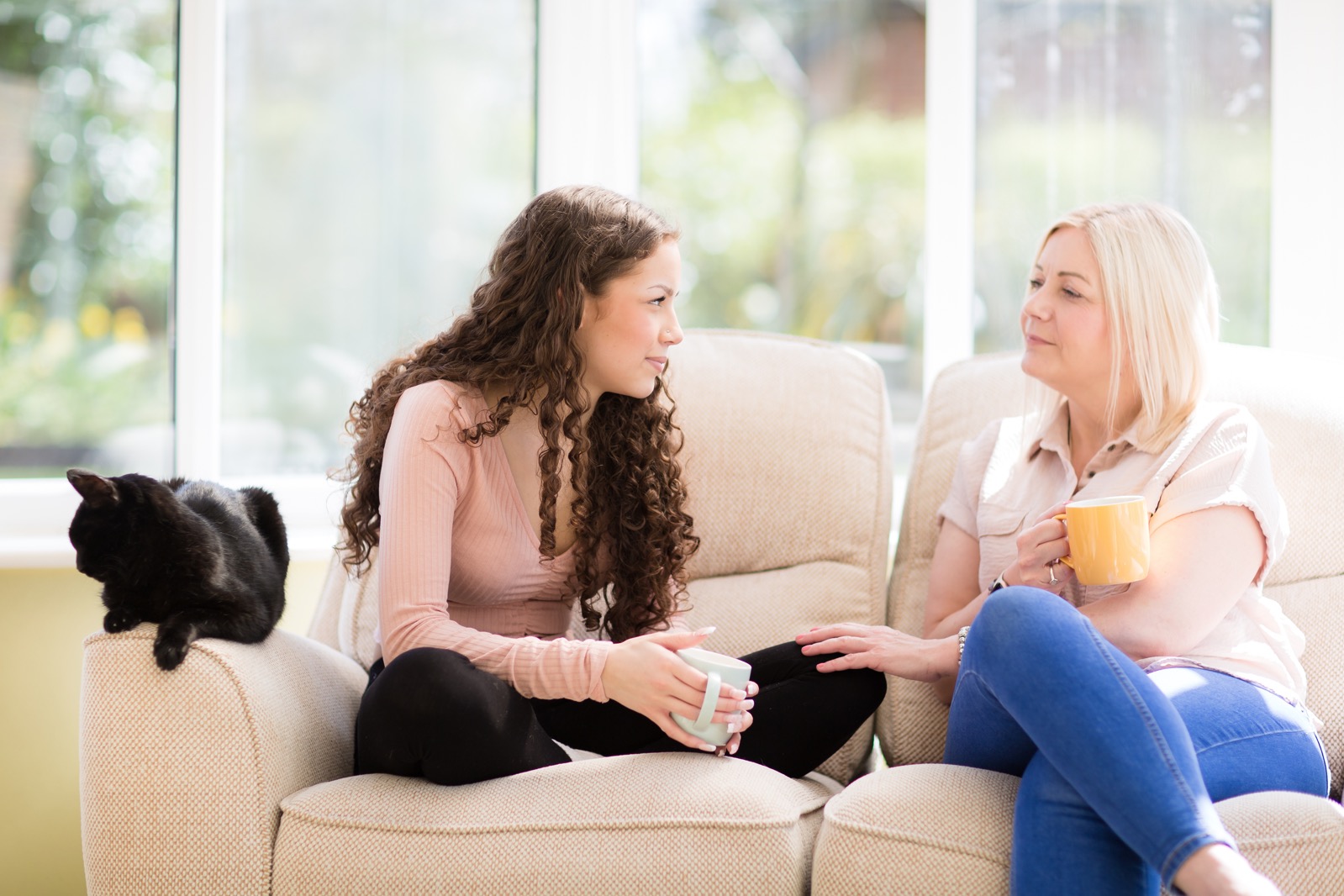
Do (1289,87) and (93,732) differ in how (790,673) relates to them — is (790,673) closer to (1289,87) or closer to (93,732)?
(93,732)

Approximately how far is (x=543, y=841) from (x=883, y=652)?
1.90 feet

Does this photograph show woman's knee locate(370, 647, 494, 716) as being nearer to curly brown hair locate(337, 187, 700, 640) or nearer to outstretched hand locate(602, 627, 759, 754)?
outstretched hand locate(602, 627, 759, 754)

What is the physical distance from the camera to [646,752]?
157 cm

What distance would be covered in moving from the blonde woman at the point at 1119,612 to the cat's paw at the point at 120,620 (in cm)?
89

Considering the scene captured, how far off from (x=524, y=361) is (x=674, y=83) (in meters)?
2.09

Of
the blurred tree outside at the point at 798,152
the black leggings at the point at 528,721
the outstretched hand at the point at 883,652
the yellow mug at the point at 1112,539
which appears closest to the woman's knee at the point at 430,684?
the black leggings at the point at 528,721

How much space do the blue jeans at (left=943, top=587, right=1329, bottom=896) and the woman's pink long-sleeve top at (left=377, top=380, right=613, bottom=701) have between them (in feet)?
1.66

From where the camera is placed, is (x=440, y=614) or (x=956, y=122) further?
(x=956, y=122)

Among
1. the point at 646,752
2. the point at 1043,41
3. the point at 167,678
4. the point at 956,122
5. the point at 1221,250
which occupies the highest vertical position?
the point at 1043,41

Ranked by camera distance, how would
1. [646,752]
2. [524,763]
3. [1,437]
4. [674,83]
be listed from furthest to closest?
1. [674,83]
2. [1,437]
3. [646,752]
4. [524,763]

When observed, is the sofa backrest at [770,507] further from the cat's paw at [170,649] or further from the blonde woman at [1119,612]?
the cat's paw at [170,649]

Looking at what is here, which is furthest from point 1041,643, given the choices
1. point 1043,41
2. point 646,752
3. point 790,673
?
point 1043,41

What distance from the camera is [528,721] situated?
1.44 meters

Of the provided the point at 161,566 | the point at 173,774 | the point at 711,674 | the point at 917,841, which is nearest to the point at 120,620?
the point at 161,566
